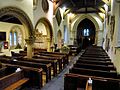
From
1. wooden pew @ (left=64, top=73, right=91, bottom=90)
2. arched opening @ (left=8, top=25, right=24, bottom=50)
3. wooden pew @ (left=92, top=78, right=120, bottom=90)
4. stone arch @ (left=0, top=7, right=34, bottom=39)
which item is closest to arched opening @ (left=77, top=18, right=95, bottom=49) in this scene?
arched opening @ (left=8, top=25, right=24, bottom=50)

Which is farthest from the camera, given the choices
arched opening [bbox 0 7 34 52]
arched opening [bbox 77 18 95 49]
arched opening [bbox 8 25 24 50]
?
arched opening [bbox 77 18 95 49]

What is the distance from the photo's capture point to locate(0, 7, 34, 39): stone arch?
5.44m

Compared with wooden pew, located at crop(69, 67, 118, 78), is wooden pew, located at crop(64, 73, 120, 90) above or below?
below

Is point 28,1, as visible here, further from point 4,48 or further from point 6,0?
point 4,48

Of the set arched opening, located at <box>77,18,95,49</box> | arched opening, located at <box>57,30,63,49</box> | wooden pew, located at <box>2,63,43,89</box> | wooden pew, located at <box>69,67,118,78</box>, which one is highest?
arched opening, located at <box>77,18,95,49</box>

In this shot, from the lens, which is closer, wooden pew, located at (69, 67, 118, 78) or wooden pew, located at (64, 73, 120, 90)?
wooden pew, located at (64, 73, 120, 90)

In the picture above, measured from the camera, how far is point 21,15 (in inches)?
260

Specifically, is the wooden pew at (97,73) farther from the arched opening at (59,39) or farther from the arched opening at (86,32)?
the arched opening at (86,32)

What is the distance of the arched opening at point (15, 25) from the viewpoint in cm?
625

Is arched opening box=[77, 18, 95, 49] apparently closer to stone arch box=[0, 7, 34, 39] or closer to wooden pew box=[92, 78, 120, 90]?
stone arch box=[0, 7, 34, 39]

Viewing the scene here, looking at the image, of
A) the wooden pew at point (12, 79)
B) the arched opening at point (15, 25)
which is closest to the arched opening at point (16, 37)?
the arched opening at point (15, 25)

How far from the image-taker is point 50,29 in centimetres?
1003

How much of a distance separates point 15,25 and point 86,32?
947cm

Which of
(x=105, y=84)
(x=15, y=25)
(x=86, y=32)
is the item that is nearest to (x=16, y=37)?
(x=15, y=25)
